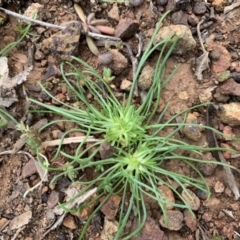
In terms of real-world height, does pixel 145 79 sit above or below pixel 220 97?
above

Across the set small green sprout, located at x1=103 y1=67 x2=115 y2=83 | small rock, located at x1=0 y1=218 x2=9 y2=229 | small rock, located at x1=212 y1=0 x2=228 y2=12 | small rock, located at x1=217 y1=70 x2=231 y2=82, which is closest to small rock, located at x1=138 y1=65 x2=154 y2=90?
small green sprout, located at x1=103 y1=67 x2=115 y2=83

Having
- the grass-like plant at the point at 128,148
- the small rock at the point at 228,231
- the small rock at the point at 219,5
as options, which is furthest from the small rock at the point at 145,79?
the small rock at the point at 228,231

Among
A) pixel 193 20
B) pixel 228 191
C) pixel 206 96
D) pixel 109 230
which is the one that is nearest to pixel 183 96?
pixel 206 96

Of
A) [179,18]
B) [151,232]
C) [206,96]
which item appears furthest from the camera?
→ [179,18]

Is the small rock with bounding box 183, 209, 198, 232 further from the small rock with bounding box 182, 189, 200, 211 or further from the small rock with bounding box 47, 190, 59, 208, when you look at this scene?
the small rock with bounding box 47, 190, 59, 208

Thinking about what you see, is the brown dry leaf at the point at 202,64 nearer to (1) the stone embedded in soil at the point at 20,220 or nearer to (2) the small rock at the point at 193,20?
(2) the small rock at the point at 193,20

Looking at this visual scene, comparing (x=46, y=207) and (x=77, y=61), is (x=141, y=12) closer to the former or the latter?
(x=77, y=61)

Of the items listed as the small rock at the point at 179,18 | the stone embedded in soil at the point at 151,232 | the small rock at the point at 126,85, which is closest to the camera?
the stone embedded in soil at the point at 151,232

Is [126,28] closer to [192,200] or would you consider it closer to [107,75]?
[107,75]
